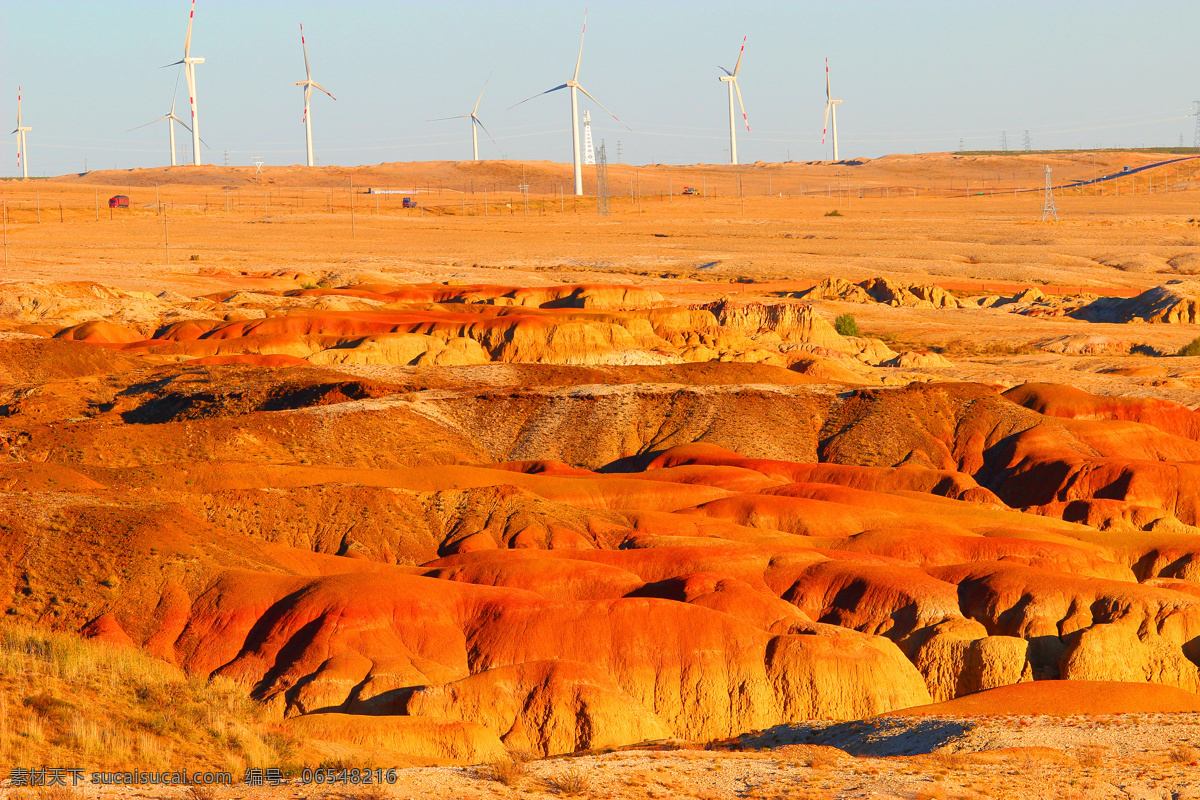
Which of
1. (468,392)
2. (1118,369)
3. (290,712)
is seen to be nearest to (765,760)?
(290,712)

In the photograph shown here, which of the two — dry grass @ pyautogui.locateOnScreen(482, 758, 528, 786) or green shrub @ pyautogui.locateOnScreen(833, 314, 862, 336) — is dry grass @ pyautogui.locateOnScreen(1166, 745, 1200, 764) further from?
green shrub @ pyautogui.locateOnScreen(833, 314, 862, 336)

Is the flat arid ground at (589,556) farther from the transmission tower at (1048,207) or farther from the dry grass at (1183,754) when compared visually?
the transmission tower at (1048,207)

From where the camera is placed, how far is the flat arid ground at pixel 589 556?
18.6 m

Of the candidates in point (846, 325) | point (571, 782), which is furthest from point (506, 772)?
point (846, 325)

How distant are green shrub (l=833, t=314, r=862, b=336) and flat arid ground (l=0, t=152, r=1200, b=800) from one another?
4.72 m

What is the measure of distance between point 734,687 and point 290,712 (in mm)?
8493

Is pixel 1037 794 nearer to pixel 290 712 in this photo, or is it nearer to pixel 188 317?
pixel 290 712

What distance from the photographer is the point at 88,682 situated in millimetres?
18781

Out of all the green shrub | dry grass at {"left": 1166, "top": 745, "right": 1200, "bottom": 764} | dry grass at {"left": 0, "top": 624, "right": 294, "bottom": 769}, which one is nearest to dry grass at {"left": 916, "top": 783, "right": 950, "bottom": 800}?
dry grass at {"left": 1166, "top": 745, "right": 1200, "bottom": 764}

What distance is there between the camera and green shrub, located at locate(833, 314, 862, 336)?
80988 mm

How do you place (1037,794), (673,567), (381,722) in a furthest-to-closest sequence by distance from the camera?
(673,567)
(381,722)
(1037,794)

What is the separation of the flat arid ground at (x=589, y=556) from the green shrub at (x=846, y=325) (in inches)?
186

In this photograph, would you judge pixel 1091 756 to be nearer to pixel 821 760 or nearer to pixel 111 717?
pixel 821 760

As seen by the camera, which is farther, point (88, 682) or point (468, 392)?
point (468, 392)
